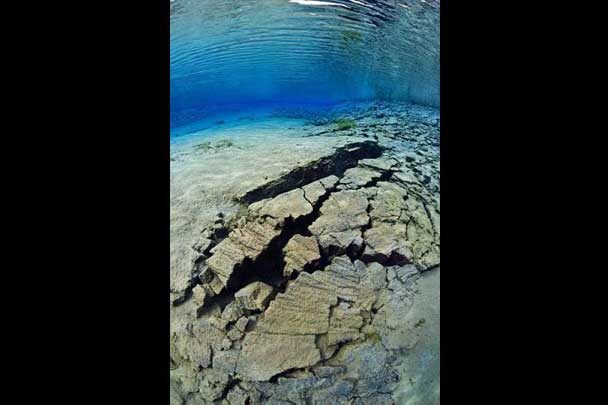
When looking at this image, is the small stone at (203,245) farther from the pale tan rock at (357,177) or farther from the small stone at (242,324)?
the pale tan rock at (357,177)

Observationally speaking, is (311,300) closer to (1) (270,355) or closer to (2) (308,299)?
(2) (308,299)

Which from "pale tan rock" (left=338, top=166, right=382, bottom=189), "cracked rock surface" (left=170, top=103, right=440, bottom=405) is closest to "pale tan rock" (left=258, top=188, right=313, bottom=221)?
"cracked rock surface" (left=170, top=103, right=440, bottom=405)

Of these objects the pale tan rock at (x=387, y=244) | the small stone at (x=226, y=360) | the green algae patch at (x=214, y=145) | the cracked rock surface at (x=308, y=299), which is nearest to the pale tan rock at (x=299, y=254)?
the cracked rock surface at (x=308, y=299)

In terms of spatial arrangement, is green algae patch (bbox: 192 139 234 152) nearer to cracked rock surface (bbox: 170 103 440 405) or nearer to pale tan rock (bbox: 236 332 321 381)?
cracked rock surface (bbox: 170 103 440 405)

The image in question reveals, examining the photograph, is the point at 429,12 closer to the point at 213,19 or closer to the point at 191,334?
the point at 213,19

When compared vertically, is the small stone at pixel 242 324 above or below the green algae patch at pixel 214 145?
below

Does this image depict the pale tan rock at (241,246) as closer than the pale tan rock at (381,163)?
Yes
